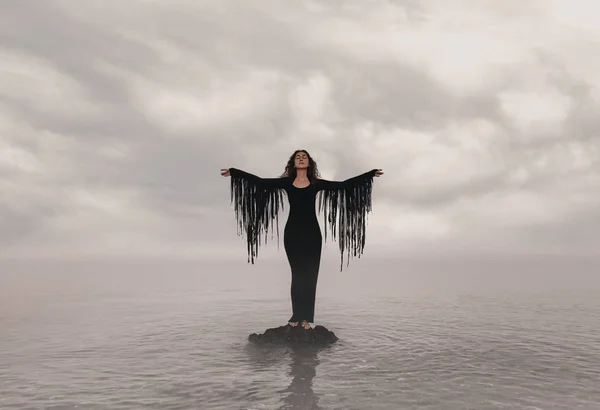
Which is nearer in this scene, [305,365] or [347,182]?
[305,365]

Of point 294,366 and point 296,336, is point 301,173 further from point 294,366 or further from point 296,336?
point 294,366

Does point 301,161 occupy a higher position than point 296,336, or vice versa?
point 301,161

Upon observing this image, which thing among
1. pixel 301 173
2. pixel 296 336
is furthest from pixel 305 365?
pixel 301 173

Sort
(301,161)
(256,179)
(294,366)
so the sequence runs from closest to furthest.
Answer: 1. (294,366)
2. (301,161)
3. (256,179)

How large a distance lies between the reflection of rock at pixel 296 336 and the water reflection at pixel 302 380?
1.35 feet

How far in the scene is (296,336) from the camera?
11.0m

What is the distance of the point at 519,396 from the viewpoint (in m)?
6.96

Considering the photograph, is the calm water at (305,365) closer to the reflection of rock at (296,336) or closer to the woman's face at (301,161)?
the reflection of rock at (296,336)

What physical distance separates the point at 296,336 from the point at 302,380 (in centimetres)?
333

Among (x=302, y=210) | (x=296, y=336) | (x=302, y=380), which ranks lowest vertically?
(x=302, y=380)

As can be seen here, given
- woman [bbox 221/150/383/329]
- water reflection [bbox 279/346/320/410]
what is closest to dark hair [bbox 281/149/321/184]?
woman [bbox 221/150/383/329]

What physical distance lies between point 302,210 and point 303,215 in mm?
128

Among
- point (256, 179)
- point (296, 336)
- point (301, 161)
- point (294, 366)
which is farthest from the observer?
point (256, 179)

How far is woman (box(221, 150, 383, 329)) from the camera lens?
11.2m
